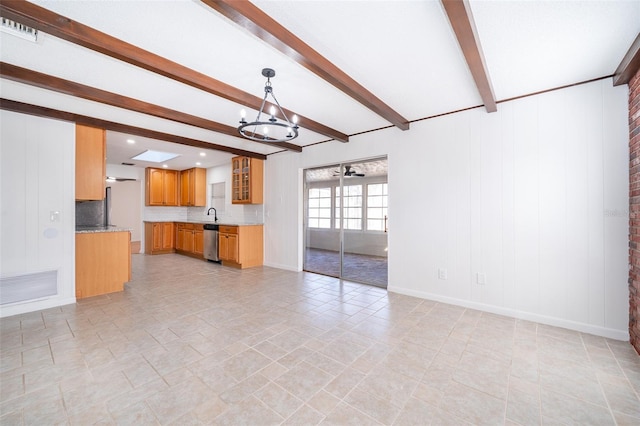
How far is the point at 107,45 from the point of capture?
198cm

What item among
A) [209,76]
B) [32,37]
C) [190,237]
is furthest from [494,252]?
[190,237]

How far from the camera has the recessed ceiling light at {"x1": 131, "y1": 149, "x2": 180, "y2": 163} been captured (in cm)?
615

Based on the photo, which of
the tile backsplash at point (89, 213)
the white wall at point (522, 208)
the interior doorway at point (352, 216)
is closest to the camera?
the white wall at point (522, 208)

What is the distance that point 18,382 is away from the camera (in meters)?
1.86

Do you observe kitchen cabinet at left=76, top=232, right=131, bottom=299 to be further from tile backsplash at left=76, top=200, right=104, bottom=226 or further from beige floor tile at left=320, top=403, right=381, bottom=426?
beige floor tile at left=320, top=403, right=381, bottom=426

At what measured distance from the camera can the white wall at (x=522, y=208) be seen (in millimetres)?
2564

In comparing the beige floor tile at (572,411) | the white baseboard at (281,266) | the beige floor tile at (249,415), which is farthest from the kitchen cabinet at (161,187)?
the beige floor tile at (572,411)

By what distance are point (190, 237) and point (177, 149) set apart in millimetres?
2541

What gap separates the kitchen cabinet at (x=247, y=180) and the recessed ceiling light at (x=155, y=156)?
1327mm

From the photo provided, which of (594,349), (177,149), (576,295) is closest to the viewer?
(594,349)

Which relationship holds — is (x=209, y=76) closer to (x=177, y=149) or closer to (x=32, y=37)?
(x=32, y=37)

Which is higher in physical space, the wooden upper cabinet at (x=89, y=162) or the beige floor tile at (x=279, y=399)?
the wooden upper cabinet at (x=89, y=162)

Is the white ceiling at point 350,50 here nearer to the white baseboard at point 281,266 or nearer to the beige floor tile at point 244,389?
the beige floor tile at point 244,389

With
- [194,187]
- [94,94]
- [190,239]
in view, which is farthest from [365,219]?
[194,187]
